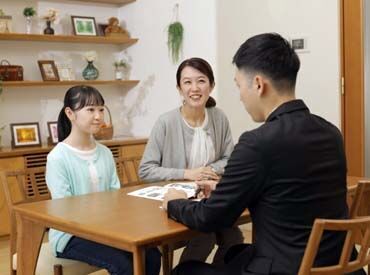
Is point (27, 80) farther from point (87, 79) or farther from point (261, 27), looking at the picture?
point (261, 27)

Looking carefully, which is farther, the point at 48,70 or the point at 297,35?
the point at 48,70

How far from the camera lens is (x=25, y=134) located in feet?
15.1

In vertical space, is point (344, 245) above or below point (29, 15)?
below

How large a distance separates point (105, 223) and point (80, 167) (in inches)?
28.8

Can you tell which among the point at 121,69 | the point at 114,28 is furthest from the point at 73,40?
the point at 121,69

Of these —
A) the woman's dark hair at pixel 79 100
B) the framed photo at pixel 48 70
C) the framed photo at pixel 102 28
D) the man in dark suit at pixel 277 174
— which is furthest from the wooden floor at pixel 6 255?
the framed photo at pixel 102 28

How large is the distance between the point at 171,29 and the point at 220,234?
261 centimetres

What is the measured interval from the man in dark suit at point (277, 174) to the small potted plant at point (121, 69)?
385 centimetres

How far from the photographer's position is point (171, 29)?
4758mm

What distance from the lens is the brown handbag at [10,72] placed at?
450cm

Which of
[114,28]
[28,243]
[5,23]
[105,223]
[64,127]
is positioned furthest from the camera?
[114,28]

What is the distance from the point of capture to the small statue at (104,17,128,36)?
17.1ft

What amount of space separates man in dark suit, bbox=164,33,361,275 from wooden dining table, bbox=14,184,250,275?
128 millimetres

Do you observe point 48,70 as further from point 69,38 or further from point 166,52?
point 166,52
